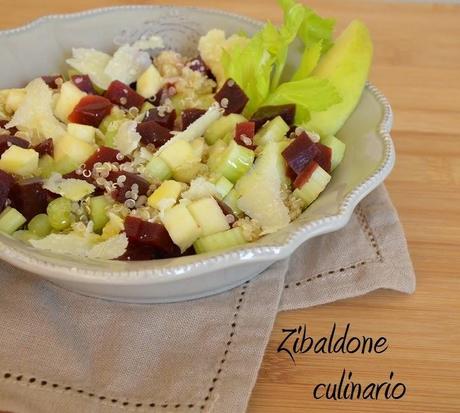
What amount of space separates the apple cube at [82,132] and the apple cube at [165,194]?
0.24 m

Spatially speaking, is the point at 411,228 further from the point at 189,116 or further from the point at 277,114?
the point at 189,116

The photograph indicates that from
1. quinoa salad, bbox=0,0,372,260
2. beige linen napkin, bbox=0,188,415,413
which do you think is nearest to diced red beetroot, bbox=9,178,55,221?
quinoa salad, bbox=0,0,372,260

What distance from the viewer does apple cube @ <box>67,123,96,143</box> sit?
4.09 ft

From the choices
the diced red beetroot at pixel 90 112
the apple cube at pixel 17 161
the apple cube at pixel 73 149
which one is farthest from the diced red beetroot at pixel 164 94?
the apple cube at pixel 17 161

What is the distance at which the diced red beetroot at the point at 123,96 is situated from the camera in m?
1.35

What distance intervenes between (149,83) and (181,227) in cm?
49

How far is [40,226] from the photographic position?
1.09m

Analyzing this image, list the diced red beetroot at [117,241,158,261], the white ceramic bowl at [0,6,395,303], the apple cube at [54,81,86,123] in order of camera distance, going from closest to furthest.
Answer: the white ceramic bowl at [0,6,395,303] < the diced red beetroot at [117,241,158,261] < the apple cube at [54,81,86,123]

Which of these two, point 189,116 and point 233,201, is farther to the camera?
point 189,116

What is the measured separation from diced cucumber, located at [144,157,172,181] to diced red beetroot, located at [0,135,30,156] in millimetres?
230

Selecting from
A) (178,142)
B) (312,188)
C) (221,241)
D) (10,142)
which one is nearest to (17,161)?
(10,142)

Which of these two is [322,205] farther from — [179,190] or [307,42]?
→ [307,42]

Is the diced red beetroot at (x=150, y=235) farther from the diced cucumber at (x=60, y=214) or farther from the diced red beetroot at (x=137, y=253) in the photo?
the diced cucumber at (x=60, y=214)

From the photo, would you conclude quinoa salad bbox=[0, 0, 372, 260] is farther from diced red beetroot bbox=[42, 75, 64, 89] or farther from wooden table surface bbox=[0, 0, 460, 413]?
wooden table surface bbox=[0, 0, 460, 413]
